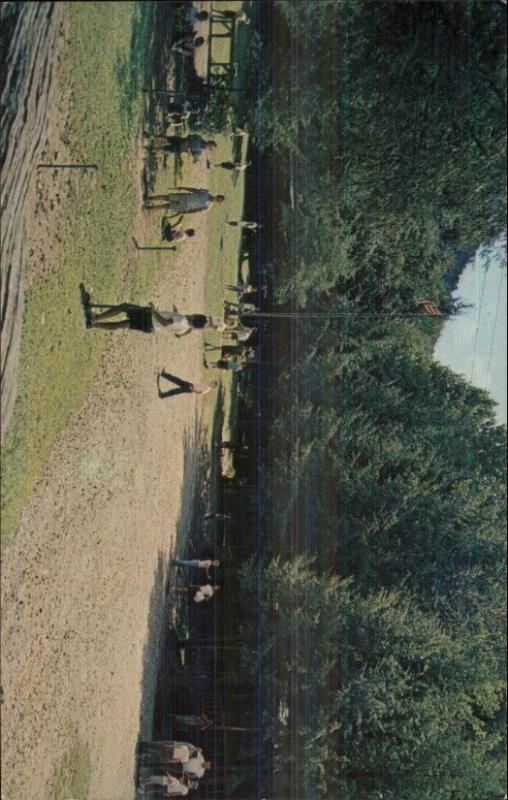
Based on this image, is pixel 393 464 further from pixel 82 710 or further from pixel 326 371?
pixel 82 710

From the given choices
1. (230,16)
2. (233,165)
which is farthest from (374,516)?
(230,16)

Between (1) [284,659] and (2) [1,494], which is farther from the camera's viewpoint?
(1) [284,659]

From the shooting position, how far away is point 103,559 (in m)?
8.67

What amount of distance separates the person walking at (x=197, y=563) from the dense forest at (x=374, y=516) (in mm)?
523

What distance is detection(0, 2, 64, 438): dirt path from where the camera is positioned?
17.6ft

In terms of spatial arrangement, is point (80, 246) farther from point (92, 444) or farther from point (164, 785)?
point (164, 785)

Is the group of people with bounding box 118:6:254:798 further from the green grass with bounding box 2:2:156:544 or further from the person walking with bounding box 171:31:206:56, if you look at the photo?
the green grass with bounding box 2:2:156:544

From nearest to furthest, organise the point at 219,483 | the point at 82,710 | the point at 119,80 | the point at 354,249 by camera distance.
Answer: the point at 119,80 → the point at 82,710 → the point at 354,249 → the point at 219,483

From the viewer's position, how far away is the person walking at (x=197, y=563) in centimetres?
1127

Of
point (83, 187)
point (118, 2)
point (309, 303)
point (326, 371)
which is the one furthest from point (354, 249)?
point (118, 2)

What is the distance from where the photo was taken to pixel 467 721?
10672 mm

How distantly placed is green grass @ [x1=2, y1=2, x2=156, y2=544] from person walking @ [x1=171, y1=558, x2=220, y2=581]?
158 inches

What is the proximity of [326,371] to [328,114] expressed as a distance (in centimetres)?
328

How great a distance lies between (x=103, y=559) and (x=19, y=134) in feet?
14.3
